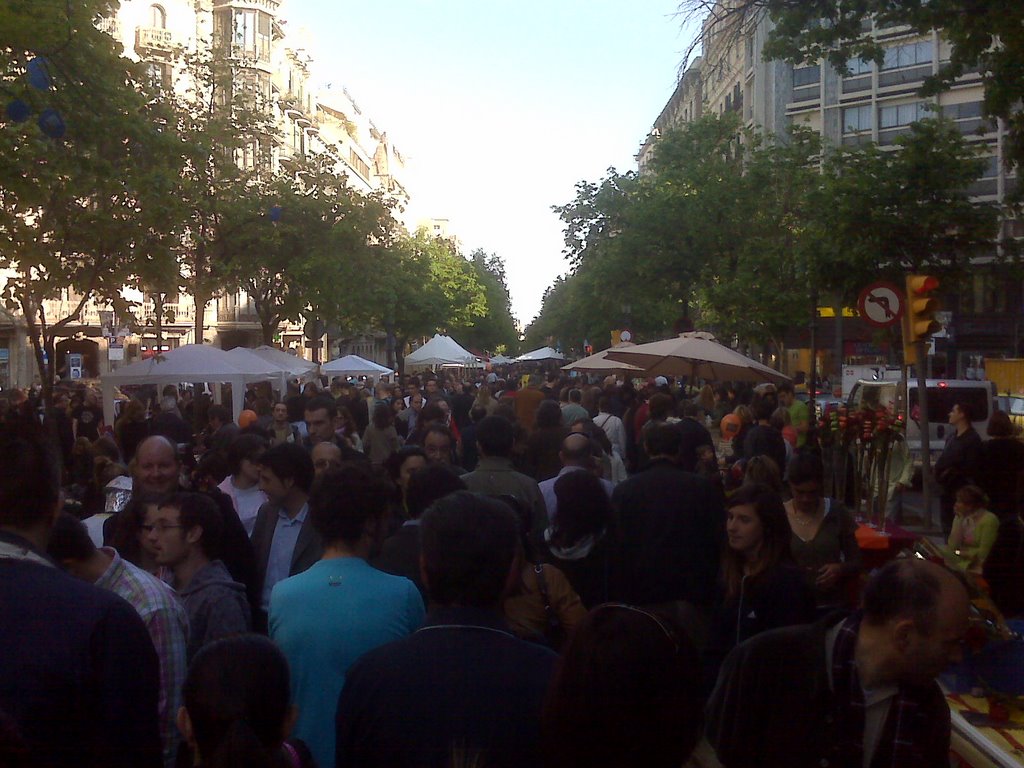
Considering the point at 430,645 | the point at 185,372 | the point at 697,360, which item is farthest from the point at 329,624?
the point at 185,372

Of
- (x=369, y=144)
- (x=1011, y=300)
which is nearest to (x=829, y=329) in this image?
(x=1011, y=300)

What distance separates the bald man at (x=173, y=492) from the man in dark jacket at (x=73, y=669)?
201cm

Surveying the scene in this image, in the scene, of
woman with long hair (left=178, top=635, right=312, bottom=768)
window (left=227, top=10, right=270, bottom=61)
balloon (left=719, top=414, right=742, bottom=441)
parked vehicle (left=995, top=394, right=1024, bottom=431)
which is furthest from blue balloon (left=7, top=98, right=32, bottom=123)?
window (left=227, top=10, right=270, bottom=61)

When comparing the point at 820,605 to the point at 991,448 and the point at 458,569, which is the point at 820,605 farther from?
the point at 991,448

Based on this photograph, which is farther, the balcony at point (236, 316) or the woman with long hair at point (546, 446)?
the balcony at point (236, 316)

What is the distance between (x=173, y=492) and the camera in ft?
17.3

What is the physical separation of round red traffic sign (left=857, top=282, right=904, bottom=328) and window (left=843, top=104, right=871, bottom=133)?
4596 centimetres

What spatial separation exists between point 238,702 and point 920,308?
404 inches

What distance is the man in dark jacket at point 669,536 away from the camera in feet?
19.8

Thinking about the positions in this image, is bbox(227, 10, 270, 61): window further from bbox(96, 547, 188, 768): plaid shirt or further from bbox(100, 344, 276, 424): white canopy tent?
bbox(96, 547, 188, 768): plaid shirt

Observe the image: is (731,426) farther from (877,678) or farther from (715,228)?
(715,228)

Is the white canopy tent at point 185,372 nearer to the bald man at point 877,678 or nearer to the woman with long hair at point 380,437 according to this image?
the woman with long hair at point 380,437

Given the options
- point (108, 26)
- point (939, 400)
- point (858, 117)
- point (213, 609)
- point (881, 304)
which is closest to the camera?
point (213, 609)

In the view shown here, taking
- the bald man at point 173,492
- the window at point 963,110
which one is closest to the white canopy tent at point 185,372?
the bald man at point 173,492
